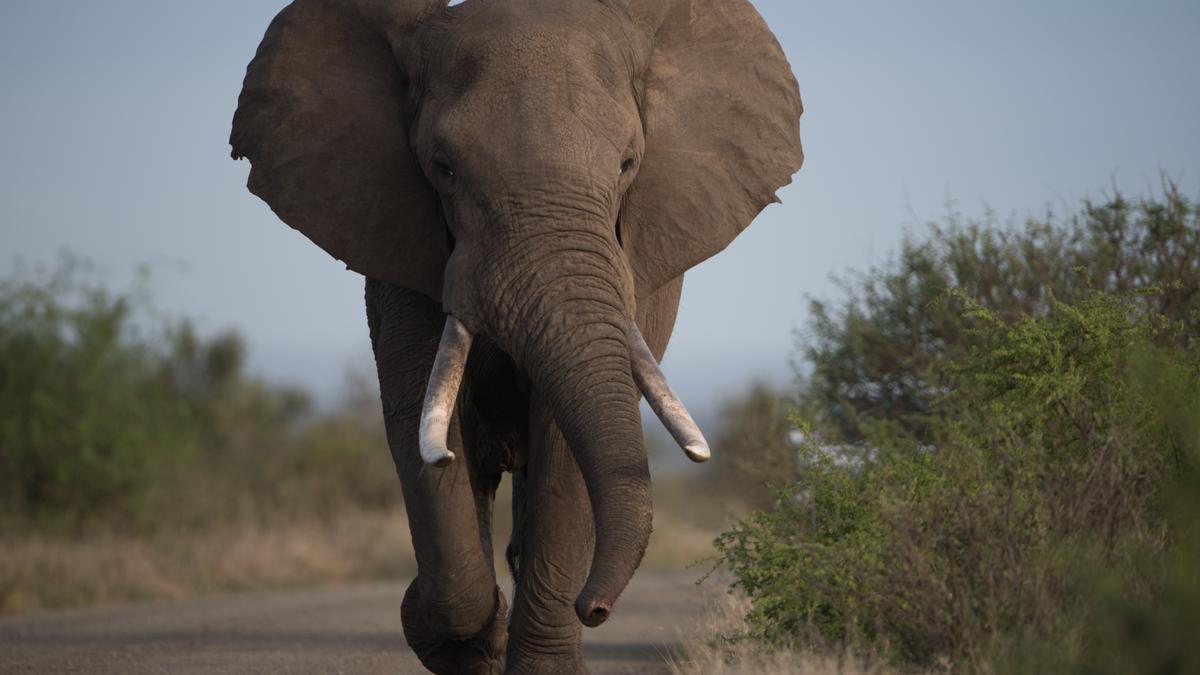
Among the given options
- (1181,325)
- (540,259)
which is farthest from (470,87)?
(1181,325)

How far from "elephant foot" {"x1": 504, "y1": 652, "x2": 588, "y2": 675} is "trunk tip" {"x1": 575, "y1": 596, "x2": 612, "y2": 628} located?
4.26 ft

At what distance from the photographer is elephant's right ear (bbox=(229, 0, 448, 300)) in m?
6.80

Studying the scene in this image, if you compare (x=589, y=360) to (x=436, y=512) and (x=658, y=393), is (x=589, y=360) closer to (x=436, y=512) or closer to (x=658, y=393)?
(x=658, y=393)

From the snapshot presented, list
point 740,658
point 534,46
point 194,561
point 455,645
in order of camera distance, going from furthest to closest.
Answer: point 194,561 < point 455,645 < point 740,658 < point 534,46

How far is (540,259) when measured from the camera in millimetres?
6043

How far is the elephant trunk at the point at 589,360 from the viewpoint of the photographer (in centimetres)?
573

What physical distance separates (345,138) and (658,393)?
1950 millimetres

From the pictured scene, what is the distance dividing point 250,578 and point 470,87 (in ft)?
48.6

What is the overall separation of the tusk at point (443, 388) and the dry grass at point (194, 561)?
11.7 meters

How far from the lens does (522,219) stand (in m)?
6.07

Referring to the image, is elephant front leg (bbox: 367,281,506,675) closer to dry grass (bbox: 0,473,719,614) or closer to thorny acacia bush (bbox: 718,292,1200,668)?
thorny acacia bush (bbox: 718,292,1200,668)

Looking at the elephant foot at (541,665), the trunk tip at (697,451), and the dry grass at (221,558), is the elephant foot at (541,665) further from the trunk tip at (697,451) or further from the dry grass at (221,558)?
the dry grass at (221,558)

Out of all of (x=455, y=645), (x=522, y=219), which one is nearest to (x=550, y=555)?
(x=455, y=645)

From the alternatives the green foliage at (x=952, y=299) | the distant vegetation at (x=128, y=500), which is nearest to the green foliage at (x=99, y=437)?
the distant vegetation at (x=128, y=500)
